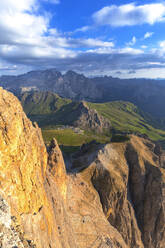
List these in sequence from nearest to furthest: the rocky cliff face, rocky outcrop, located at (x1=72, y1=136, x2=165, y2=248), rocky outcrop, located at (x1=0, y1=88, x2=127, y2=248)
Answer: rocky outcrop, located at (x1=0, y1=88, x2=127, y2=248), the rocky cliff face, rocky outcrop, located at (x1=72, y1=136, x2=165, y2=248)

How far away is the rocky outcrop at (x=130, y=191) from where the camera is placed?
63.2m

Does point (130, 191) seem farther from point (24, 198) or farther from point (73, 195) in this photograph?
point (24, 198)

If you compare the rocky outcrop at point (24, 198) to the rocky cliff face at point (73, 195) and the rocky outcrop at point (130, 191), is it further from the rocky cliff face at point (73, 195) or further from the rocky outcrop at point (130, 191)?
the rocky outcrop at point (130, 191)

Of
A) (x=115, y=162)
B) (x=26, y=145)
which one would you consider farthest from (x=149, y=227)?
(x=26, y=145)

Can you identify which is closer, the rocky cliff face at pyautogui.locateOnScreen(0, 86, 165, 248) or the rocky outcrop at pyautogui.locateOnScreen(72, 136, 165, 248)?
the rocky cliff face at pyautogui.locateOnScreen(0, 86, 165, 248)

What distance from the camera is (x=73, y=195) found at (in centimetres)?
5428

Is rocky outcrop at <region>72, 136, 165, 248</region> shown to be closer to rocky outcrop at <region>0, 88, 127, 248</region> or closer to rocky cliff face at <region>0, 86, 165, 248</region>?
rocky cliff face at <region>0, 86, 165, 248</region>

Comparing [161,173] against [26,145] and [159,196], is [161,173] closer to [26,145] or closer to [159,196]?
[159,196]

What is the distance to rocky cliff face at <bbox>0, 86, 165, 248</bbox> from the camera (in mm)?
22766

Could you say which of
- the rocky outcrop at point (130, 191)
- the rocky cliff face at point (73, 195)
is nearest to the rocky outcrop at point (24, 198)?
the rocky cliff face at point (73, 195)

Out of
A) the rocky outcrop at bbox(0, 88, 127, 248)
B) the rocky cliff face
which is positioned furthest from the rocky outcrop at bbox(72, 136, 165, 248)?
the rocky outcrop at bbox(0, 88, 127, 248)

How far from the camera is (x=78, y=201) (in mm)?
53531

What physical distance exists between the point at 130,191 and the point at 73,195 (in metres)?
33.9

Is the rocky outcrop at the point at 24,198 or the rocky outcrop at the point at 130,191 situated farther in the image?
the rocky outcrop at the point at 130,191
